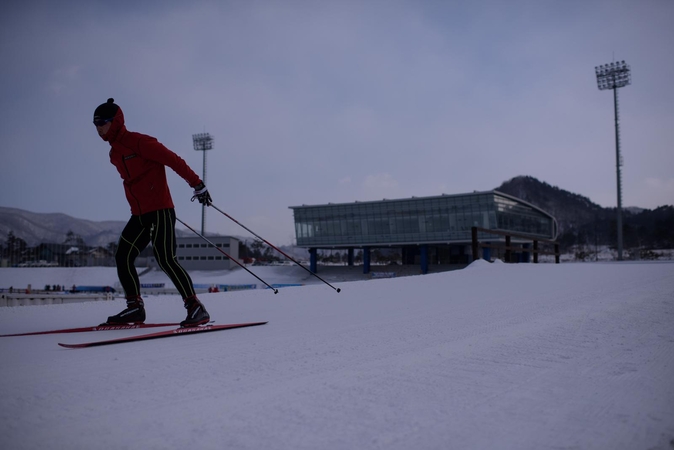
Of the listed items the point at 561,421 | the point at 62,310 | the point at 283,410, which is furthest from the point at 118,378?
the point at 62,310

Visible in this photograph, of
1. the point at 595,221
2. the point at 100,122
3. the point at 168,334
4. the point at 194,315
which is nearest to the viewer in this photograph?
the point at 168,334

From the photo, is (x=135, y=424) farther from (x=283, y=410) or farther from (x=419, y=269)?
(x=419, y=269)

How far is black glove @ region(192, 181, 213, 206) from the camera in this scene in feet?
13.7

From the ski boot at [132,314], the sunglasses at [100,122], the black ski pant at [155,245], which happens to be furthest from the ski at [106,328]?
the sunglasses at [100,122]

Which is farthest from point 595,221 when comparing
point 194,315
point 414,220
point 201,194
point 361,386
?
point 361,386

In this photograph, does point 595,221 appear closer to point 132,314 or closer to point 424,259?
point 424,259

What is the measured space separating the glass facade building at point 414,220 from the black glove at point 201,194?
49.0m

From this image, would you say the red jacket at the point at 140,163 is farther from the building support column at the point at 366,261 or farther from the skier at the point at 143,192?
the building support column at the point at 366,261

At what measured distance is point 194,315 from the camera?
3793 millimetres

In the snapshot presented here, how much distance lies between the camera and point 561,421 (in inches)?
Result: 63.6

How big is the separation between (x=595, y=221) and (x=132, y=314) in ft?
460

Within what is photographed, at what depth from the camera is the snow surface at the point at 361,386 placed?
151cm

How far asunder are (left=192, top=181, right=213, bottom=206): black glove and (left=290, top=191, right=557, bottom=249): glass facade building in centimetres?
4895

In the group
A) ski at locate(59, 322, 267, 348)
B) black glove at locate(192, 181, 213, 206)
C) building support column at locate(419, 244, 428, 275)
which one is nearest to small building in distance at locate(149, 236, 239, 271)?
building support column at locate(419, 244, 428, 275)
